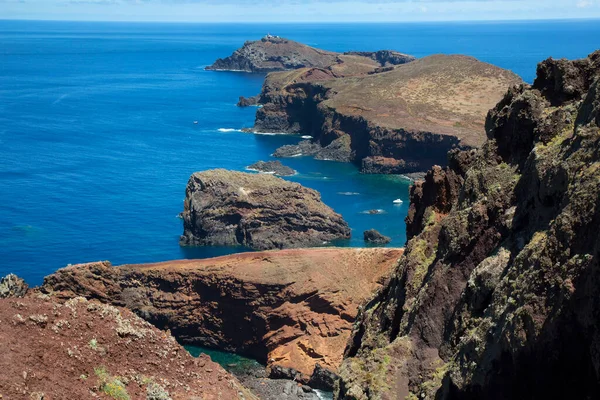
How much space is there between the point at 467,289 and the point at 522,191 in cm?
377

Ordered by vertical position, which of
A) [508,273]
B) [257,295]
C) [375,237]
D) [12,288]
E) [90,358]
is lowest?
[375,237]

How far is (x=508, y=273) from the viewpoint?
21.0m

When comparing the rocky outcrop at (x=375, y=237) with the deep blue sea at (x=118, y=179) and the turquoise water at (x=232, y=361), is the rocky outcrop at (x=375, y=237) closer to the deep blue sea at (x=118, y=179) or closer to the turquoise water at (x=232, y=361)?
the deep blue sea at (x=118, y=179)

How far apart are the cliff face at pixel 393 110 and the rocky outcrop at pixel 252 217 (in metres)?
39.8

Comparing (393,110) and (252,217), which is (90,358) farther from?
(393,110)

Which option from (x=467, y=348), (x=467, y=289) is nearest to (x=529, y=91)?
(x=467, y=289)

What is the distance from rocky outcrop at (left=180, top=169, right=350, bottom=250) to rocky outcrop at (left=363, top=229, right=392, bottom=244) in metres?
2.54

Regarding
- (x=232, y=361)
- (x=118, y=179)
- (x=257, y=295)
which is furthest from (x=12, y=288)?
(x=118, y=179)

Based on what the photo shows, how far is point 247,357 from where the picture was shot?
59.3 metres

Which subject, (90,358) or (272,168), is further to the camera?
(272,168)

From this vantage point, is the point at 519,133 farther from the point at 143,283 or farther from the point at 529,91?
the point at 143,283

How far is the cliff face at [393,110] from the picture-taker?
13212cm

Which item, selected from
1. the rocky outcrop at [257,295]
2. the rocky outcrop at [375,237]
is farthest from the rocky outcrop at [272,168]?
the rocky outcrop at [257,295]

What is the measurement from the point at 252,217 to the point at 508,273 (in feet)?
238
